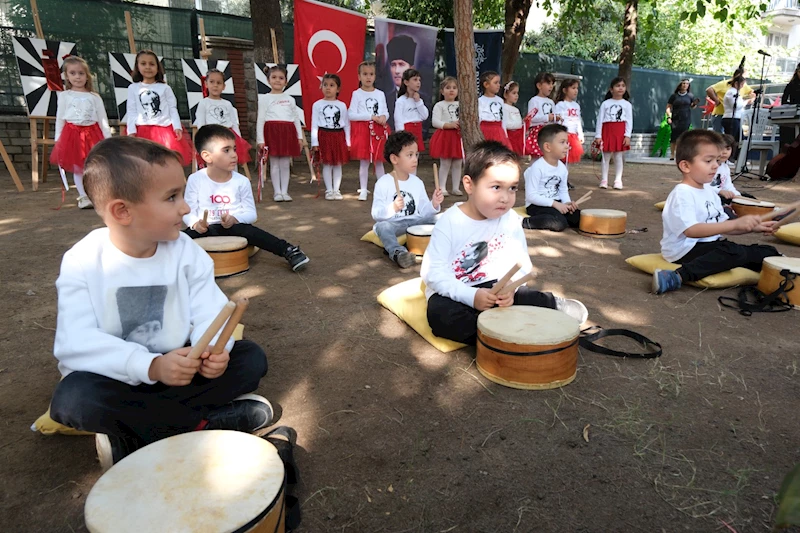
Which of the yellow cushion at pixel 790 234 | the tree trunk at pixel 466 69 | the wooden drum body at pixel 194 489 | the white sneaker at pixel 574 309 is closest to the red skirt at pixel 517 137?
the tree trunk at pixel 466 69

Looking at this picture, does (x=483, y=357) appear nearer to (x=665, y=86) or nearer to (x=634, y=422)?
(x=634, y=422)

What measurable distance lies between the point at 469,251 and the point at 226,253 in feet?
5.87

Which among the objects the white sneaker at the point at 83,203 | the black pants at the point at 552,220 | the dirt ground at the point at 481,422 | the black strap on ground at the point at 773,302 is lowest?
the dirt ground at the point at 481,422

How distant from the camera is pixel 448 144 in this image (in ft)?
22.3

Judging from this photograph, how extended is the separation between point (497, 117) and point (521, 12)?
321 cm

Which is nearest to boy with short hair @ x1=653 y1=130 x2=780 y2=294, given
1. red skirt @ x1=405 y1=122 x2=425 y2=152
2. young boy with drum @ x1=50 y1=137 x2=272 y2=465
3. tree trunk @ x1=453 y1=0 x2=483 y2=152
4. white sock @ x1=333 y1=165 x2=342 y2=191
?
tree trunk @ x1=453 y1=0 x2=483 y2=152

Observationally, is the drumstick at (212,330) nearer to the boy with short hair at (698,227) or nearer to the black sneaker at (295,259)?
the black sneaker at (295,259)

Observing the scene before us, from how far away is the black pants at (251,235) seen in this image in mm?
3846

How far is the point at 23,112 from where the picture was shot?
8289mm

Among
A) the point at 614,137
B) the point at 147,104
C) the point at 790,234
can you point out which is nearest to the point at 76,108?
the point at 147,104

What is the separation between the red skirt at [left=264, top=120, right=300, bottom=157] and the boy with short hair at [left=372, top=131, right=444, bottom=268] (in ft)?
8.59

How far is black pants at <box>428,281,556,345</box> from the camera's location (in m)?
2.45

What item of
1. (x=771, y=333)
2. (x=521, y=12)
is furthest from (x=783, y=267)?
(x=521, y=12)

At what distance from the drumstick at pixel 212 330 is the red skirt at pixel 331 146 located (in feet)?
17.5
